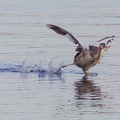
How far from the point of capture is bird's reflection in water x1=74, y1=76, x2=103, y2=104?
1307 centimetres

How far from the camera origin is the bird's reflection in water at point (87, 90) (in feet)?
42.9

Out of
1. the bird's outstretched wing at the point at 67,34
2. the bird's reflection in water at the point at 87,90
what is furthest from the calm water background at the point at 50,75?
the bird's outstretched wing at the point at 67,34

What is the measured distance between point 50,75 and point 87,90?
Result: 7.23 feet

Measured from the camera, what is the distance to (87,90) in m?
14.0

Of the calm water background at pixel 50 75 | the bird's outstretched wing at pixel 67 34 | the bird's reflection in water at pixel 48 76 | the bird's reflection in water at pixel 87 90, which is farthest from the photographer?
the bird's outstretched wing at pixel 67 34

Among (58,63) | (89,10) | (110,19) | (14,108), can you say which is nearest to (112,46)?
(58,63)

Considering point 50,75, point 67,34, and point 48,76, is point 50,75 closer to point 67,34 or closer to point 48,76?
point 48,76

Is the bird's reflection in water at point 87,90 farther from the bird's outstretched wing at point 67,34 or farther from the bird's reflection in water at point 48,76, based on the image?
the bird's outstretched wing at point 67,34

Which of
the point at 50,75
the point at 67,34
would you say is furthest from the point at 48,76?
the point at 67,34

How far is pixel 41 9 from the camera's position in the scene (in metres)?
31.5

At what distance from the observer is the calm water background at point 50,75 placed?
11750mm

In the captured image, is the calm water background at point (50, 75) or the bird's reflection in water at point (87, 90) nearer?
the calm water background at point (50, 75)

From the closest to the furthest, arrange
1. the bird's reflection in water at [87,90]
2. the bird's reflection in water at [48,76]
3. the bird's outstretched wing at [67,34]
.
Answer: the bird's reflection in water at [87,90] → the bird's reflection in water at [48,76] → the bird's outstretched wing at [67,34]

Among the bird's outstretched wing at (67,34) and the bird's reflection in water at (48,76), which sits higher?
the bird's outstretched wing at (67,34)
